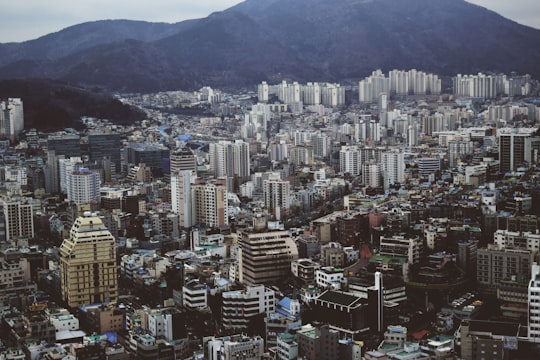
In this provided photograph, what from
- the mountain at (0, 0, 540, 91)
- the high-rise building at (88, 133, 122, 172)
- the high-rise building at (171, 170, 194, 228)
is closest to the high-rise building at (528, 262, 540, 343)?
the high-rise building at (171, 170, 194, 228)

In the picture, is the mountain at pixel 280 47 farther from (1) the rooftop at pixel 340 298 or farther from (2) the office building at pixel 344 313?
(2) the office building at pixel 344 313

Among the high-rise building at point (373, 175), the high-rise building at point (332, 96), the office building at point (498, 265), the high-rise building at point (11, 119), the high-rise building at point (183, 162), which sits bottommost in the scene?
the office building at point (498, 265)

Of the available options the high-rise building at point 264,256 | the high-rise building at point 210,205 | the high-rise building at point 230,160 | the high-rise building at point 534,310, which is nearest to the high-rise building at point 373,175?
the high-rise building at point 230,160

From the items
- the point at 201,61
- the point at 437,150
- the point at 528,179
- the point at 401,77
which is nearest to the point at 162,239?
the point at 528,179

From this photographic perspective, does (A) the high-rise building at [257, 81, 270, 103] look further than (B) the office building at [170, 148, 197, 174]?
Yes

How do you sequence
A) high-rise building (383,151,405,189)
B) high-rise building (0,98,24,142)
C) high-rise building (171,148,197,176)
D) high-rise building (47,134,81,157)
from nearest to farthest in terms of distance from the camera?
high-rise building (383,151,405,189), high-rise building (171,148,197,176), high-rise building (47,134,81,157), high-rise building (0,98,24,142)

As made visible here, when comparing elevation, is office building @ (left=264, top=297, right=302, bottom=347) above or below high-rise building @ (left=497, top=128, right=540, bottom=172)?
below

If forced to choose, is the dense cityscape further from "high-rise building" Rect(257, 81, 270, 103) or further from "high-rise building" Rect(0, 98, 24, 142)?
"high-rise building" Rect(257, 81, 270, 103)

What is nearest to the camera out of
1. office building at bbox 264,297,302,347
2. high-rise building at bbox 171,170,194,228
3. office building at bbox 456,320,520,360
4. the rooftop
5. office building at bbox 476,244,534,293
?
office building at bbox 456,320,520,360
